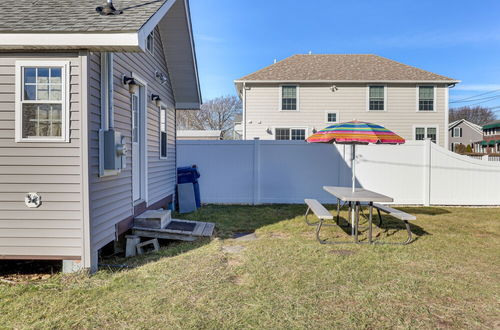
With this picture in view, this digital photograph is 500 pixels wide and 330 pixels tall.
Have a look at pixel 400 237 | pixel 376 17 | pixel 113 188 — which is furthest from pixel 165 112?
pixel 376 17

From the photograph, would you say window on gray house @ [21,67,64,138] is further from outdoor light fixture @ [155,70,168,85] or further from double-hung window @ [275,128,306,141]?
double-hung window @ [275,128,306,141]

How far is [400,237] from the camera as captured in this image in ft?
18.4

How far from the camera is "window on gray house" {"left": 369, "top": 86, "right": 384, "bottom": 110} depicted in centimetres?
1603

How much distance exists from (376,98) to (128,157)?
46.1 feet

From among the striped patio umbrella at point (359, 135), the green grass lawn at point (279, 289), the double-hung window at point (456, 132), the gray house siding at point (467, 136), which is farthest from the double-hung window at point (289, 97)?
the double-hung window at point (456, 132)

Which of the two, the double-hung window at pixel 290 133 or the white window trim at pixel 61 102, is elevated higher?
the double-hung window at pixel 290 133

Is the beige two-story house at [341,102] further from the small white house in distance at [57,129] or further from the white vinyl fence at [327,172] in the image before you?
the small white house in distance at [57,129]

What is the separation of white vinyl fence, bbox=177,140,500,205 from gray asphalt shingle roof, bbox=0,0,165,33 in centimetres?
518

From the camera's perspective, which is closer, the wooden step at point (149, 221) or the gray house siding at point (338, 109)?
the wooden step at point (149, 221)

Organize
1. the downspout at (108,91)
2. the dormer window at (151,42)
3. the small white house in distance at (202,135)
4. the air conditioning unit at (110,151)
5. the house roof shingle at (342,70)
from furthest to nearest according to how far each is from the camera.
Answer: the small white house in distance at (202,135)
the house roof shingle at (342,70)
the dormer window at (151,42)
the downspout at (108,91)
the air conditioning unit at (110,151)

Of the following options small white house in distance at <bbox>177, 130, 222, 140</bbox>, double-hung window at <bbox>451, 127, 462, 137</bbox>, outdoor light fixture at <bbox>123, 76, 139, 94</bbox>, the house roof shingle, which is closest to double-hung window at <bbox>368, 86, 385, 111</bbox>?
the house roof shingle

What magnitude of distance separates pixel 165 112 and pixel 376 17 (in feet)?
43.6

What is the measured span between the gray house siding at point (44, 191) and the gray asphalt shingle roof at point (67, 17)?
31 centimetres

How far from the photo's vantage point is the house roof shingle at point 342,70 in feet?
52.1
